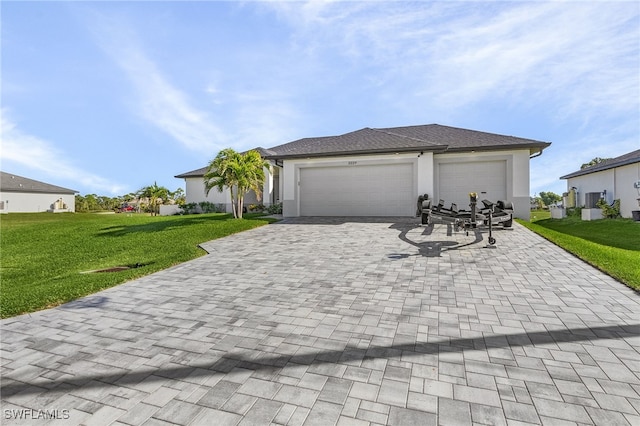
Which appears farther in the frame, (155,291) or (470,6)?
(470,6)

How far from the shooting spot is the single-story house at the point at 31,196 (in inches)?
1210

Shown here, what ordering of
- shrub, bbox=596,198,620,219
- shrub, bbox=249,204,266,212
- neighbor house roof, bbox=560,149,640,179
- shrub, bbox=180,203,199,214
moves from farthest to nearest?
shrub, bbox=180,203,199,214, shrub, bbox=249,204,266,212, shrub, bbox=596,198,620,219, neighbor house roof, bbox=560,149,640,179

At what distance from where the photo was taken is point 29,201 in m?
32.5

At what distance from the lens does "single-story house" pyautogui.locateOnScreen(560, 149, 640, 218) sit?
52.6 feet

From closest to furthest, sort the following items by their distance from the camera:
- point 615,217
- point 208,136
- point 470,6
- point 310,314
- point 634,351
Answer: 1. point 634,351
2. point 310,314
3. point 470,6
4. point 615,217
5. point 208,136

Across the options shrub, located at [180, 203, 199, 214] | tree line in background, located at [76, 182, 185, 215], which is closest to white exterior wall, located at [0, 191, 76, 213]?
tree line in background, located at [76, 182, 185, 215]

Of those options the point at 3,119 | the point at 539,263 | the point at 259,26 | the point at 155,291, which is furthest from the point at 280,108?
the point at 539,263

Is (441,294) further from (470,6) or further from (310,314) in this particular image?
(470,6)

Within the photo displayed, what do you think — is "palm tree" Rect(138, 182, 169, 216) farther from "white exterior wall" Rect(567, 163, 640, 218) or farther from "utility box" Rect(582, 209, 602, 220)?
"white exterior wall" Rect(567, 163, 640, 218)

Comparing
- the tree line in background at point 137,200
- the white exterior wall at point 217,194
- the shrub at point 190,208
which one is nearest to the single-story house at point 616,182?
the white exterior wall at point 217,194

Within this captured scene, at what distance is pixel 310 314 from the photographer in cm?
406

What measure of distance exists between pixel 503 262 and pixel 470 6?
7.17 metres

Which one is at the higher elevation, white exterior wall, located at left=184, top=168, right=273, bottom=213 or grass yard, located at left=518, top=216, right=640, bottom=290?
white exterior wall, located at left=184, top=168, right=273, bottom=213

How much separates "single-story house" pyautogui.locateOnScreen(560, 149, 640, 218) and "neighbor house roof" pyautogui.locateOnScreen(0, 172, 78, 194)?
172 ft
